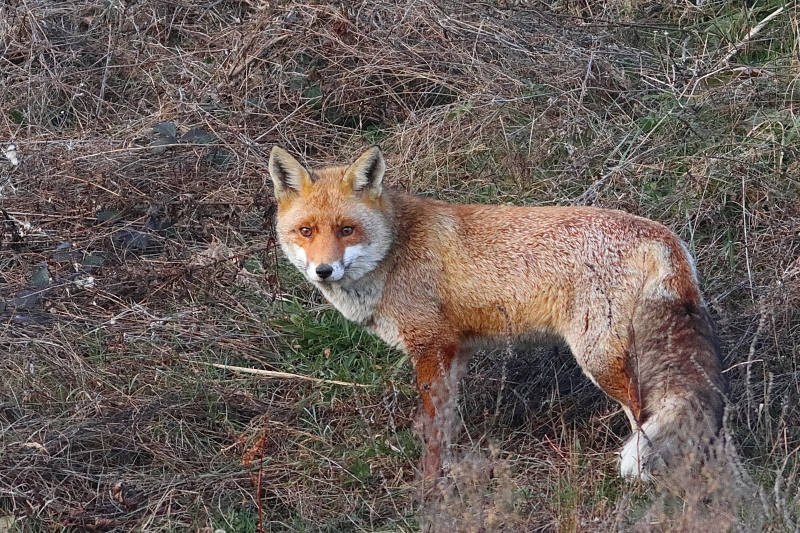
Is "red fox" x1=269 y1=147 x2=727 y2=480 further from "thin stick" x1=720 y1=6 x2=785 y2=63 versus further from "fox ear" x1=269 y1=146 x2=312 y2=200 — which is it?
"thin stick" x1=720 y1=6 x2=785 y2=63

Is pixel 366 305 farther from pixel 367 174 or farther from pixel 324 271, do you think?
pixel 367 174

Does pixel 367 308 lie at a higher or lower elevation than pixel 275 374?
higher

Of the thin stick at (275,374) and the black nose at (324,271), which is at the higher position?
the black nose at (324,271)

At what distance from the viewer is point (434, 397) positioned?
418 cm

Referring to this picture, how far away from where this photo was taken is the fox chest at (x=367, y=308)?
447 cm

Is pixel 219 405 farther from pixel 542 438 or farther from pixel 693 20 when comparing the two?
pixel 693 20

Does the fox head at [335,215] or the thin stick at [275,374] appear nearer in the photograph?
the fox head at [335,215]

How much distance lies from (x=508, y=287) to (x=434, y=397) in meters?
0.64

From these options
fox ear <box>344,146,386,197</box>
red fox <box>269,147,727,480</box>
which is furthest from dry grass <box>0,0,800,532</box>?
fox ear <box>344,146,386,197</box>

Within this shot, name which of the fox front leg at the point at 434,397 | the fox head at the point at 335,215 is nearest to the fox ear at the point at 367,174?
the fox head at the point at 335,215

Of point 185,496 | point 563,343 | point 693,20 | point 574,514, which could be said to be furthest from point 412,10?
point 574,514

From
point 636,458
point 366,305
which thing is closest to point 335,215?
point 366,305

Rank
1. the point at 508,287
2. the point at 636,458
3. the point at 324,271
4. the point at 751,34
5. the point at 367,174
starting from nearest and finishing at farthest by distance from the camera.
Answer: the point at 636,458
the point at 324,271
the point at 508,287
the point at 367,174
the point at 751,34

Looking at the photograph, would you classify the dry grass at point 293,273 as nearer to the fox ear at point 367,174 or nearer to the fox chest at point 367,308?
the fox chest at point 367,308
